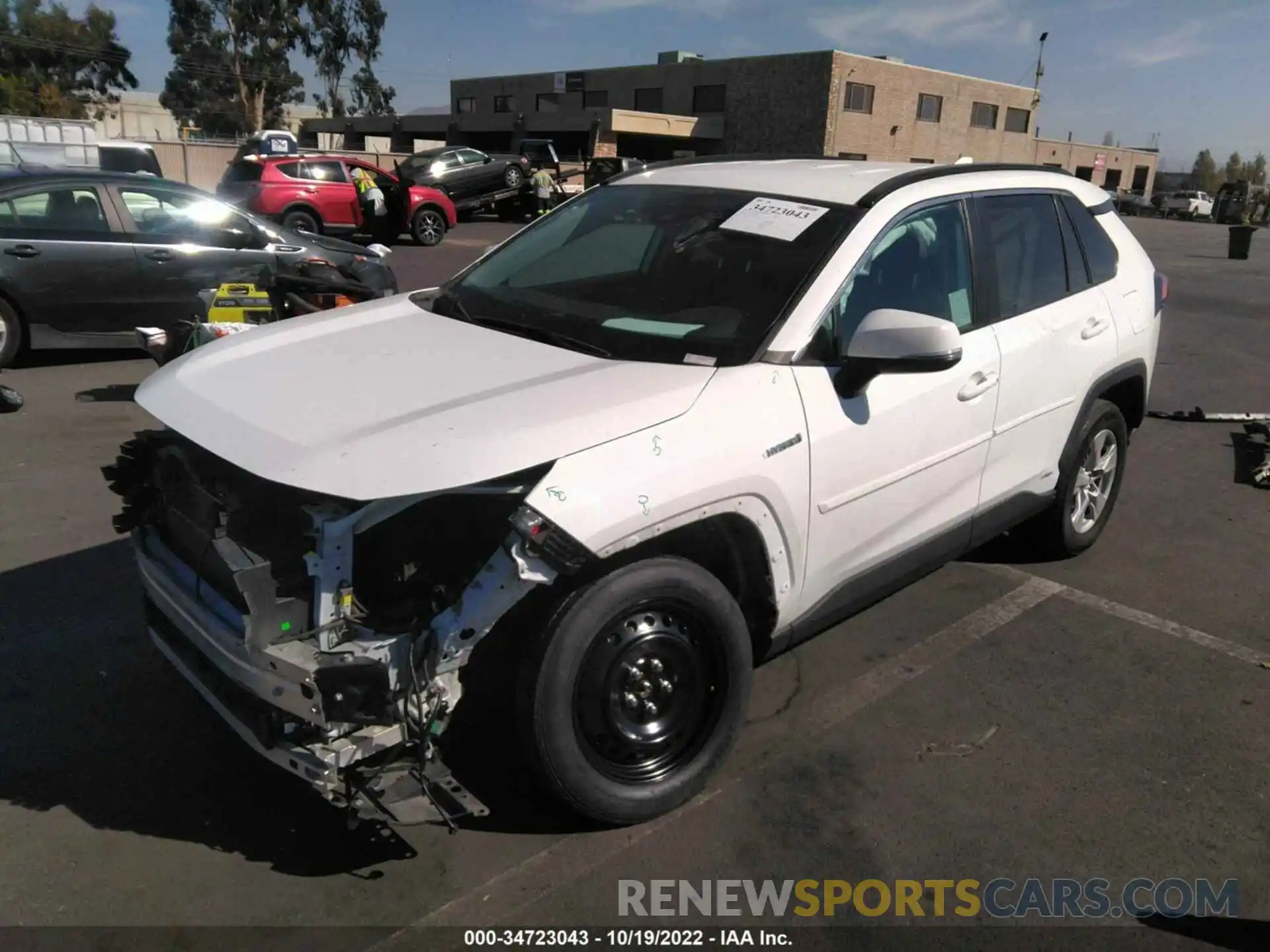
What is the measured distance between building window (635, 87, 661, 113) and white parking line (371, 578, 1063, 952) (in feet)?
180

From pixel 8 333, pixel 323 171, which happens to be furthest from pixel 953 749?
pixel 323 171

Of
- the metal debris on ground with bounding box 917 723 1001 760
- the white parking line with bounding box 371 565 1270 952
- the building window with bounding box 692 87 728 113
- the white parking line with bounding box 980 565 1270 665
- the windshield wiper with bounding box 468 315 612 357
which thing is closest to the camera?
the white parking line with bounding box 371 565 1270 952

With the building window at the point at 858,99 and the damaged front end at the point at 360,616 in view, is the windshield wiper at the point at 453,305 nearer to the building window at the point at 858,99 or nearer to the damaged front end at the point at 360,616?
the damaged front end at the point at 360,616

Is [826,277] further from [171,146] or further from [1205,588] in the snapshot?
[171,146]

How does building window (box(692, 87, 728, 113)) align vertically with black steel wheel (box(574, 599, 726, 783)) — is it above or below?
above

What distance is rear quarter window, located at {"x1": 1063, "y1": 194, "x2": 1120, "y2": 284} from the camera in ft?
15.2

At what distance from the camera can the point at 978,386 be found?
3.76 m

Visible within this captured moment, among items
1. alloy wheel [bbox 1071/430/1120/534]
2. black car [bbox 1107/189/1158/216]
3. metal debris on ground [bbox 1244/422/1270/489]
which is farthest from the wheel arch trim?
black car [bbox 1107/189/1158/216]

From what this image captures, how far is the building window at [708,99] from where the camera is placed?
170ft

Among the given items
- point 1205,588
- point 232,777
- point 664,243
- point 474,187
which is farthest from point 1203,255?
point 232,777

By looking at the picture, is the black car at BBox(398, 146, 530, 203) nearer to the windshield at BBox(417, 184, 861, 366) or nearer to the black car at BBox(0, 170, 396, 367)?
the black car at BBox(0, 170, 396, 367)

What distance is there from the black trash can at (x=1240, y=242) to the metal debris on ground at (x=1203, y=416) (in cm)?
1959

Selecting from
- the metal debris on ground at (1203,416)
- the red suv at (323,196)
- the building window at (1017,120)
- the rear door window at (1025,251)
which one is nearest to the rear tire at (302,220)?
the red suv at (323,196)

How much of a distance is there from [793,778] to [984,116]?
6104cm
